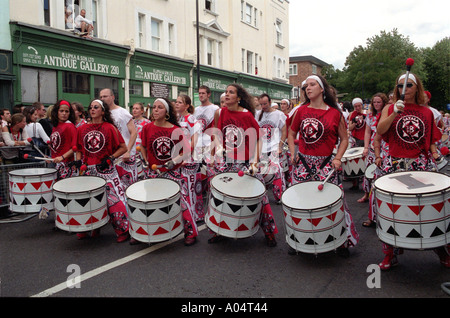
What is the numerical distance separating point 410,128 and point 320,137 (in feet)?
3.07

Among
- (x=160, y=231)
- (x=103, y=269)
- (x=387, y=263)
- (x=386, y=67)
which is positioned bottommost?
(x=103, y=269)

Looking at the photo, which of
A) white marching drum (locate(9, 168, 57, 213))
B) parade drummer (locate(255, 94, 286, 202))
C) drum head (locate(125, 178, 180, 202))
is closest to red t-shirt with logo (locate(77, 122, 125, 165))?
white marching drum (locate(9, 168, 57, 213))

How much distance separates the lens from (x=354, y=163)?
27.4 ft

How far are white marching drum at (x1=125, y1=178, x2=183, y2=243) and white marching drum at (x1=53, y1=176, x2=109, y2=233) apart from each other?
444 millimetres

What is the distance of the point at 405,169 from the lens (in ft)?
13.7

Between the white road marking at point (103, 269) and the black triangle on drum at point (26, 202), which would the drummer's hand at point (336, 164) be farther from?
the black triangle on drum at point (26, 202)

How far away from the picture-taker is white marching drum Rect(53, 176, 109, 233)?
4648mm

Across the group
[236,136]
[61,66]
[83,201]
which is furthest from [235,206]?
[61,66]

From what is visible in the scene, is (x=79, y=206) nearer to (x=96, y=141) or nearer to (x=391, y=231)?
(x=96, y=141)

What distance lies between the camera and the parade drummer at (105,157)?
5238mm

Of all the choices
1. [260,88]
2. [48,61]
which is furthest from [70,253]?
[260,88]

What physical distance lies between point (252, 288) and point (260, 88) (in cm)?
2925

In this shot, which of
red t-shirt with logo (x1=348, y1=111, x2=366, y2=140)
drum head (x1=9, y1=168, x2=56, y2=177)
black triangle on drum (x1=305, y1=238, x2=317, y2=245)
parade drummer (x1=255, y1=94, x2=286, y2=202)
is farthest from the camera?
red t-shirt with logo (x1=348, y1=111, x2=366, y2=140)

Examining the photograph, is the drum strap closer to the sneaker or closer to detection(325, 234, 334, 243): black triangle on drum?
detection(325, 234, 334, 243): black triangle on drum
